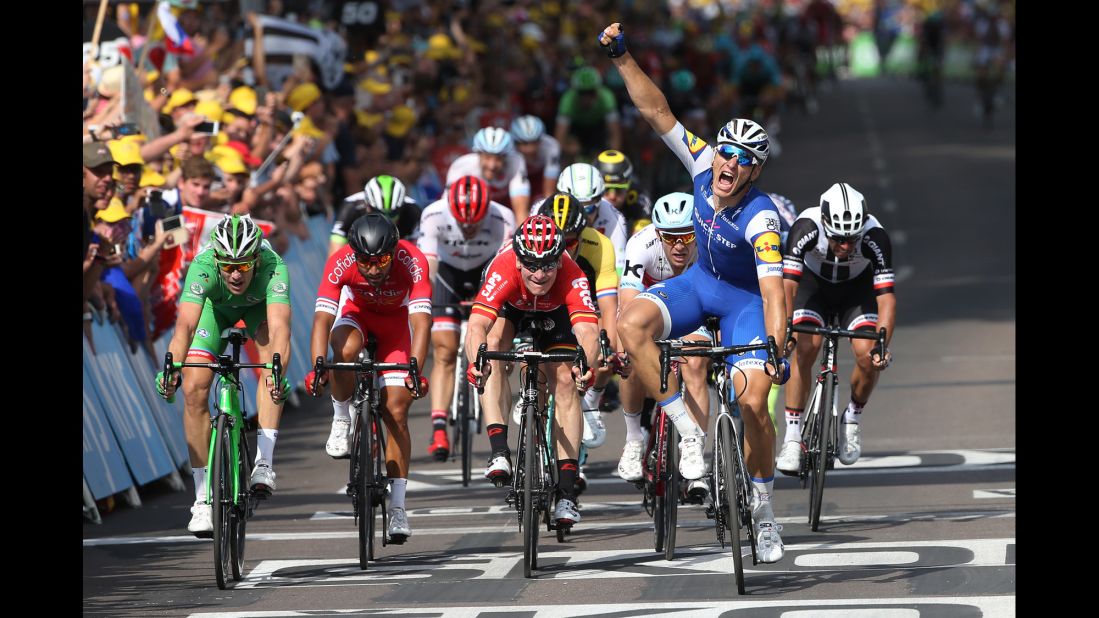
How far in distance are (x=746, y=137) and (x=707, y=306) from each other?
37.7 inches

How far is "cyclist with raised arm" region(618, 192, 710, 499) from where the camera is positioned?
11180mm

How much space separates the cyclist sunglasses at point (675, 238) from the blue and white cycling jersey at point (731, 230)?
1.10 metres

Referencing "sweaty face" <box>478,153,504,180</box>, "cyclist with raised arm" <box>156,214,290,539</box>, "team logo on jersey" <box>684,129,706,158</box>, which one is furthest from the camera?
"sweaty face" <box>478,153,504,180</box>

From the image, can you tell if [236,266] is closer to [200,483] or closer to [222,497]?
[200,483]

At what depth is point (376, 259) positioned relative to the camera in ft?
35.2

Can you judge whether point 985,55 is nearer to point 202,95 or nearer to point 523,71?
point 523,71

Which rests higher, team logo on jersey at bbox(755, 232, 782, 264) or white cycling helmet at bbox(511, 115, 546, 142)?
white cycling helmet at bbox(511, 115, 546, 142)

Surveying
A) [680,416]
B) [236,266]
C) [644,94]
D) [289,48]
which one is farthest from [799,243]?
[289,48]

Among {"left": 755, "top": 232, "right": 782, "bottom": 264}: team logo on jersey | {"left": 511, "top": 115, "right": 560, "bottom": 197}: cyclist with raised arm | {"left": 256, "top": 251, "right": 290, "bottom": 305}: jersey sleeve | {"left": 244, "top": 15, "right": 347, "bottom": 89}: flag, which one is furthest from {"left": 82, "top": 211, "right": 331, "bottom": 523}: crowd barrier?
{"left": 244, "top": 15, "right": 347, "bottom": 89}: flag

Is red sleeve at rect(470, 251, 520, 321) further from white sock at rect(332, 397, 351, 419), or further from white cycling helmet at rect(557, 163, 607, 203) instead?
white cycling helmet at rect(557, 163, 607, 203)

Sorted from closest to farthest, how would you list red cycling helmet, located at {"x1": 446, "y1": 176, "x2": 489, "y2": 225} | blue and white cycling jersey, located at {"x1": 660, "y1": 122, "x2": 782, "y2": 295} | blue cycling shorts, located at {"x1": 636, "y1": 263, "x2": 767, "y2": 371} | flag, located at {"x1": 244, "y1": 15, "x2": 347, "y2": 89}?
1. blue and white cycling jersey, located at {"x1": 660, "y1": 122, "x2": 782, "y2": 295}
2. blue cycling shorts, located at {"x1": 636, "y1": 263, "x2": 767, "y2": 371}
3. red cycling helmet, located at {"x1": 446, "y1": 176, "x2": 489, "y2": 225}
4. flag, located at {"x1": 244, "y1": 15, "x2": 347, "y2": 89}

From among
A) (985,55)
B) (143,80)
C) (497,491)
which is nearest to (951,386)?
(497,491)

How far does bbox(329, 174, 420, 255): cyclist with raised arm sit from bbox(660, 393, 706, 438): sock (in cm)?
342

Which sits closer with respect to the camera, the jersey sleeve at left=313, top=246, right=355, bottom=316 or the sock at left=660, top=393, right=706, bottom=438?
the sock at left=660, top=393, right=706, bottom=438
